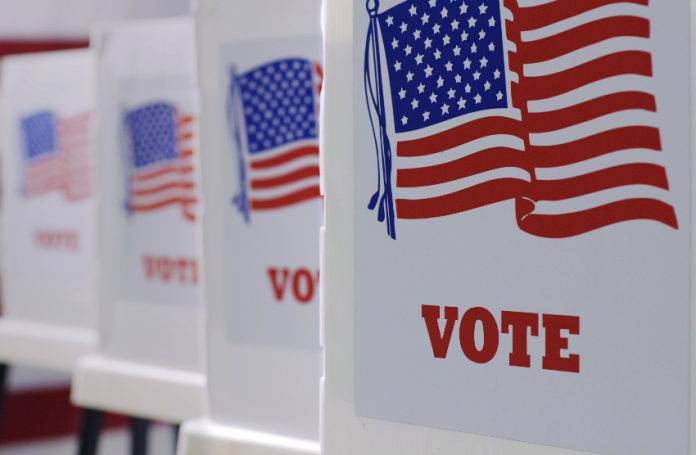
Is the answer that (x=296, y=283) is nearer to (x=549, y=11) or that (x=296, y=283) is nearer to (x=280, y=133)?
(x=280, y=133)

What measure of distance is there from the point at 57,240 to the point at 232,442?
2.67 feet

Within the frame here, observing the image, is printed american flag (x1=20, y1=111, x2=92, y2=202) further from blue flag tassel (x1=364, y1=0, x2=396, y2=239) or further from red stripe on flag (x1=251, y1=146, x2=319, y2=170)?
blue flag tassel (x1=364, y1=0, x2=396, y2=239)

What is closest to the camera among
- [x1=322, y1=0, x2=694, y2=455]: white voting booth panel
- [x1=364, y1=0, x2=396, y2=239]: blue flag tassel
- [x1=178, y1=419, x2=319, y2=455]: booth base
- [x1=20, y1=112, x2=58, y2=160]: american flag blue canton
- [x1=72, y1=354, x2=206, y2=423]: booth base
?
[x1=322, y1=0, x2=694, y2=455]: white voting booth panel

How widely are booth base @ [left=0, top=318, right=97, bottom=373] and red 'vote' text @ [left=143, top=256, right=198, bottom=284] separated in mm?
311

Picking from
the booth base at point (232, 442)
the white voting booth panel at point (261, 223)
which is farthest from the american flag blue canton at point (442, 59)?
the booth base at point (232, 442)

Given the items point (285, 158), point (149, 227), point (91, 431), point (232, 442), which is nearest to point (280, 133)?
point (285, 158)

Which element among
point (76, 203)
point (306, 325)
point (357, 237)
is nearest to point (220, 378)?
point (306, 325)

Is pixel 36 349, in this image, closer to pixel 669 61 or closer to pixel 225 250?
pixel 225 250

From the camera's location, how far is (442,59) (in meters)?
0.67

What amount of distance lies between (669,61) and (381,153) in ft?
0.67

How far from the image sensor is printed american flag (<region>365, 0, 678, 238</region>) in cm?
59

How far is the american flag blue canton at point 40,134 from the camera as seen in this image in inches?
66.2

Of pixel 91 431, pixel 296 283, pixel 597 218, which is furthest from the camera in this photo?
pixel 91 431

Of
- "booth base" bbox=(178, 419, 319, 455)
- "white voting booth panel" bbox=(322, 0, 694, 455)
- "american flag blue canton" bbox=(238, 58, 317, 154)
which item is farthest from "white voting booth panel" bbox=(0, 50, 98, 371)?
"white voting booth panel" bbox=(322, 0, 694, 455)
